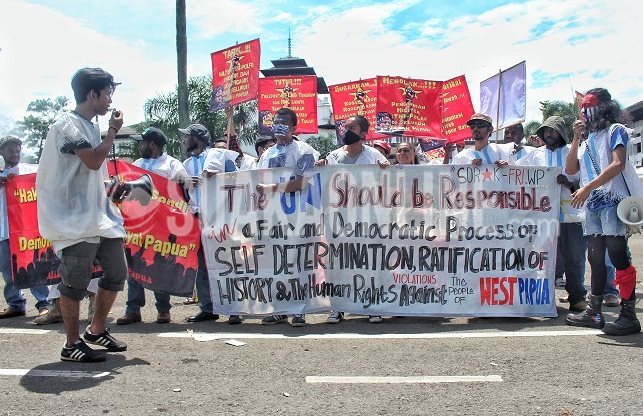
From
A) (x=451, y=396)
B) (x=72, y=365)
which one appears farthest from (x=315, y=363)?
(x=72, y=365)

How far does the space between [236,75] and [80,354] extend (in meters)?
5.18

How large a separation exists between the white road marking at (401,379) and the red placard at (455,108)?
657cm

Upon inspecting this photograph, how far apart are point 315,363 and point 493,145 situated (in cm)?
312

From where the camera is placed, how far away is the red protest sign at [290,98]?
10078 mm

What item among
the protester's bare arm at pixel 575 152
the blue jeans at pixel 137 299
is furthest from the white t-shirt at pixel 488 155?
the blue jeans at pixel 137 299

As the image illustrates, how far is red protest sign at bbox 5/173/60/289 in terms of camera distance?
6.37 meters

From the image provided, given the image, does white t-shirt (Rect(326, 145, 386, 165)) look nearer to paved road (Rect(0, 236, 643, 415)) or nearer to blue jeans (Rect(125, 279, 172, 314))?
paved road (Rect(0, 236, 643, 415))

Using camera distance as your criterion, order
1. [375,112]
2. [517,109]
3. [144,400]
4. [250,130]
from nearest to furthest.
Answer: [144,400]
[517,109]
[375,112]
[250,130]

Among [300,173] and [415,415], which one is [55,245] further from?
[415,415]

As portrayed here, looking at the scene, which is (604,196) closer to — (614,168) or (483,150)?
(614,168)

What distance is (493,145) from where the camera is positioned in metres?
6.37

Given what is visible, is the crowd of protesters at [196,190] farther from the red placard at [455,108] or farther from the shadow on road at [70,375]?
the red placard at [455,108]

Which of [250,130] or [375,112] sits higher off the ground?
[250,130]

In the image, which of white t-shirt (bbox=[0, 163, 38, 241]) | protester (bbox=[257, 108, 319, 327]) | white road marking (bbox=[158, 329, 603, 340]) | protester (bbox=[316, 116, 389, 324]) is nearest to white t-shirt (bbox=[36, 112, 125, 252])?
white road marking (bbox=[158, 329, 603, 340])
